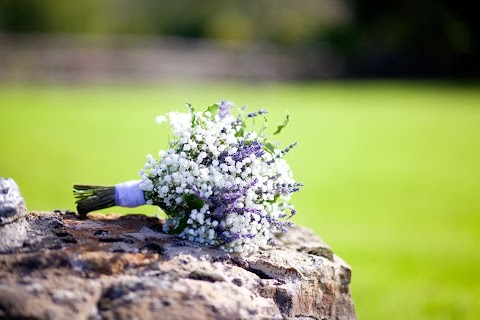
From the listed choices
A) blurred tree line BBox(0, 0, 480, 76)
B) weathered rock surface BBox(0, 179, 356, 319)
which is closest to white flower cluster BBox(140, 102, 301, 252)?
weathered rock surface BBox(0, 179, 356, 319)

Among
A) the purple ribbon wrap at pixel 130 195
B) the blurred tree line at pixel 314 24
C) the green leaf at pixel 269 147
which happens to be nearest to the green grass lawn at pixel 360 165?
the green leaf at pixel 269 147

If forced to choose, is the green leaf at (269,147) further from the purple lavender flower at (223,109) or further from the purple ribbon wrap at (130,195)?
the purple ribbon wrap at (130,195)

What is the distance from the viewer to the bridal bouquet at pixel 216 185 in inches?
153

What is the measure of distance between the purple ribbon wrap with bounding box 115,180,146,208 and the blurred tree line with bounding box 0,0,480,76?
38238mm

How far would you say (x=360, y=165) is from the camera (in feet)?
57.8

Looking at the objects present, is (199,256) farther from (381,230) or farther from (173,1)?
(173,1)

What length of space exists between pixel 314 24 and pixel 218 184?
50.5 metres

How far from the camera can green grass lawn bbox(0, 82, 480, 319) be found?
29.7 ft

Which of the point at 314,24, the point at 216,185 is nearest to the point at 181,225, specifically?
the point at 216,185

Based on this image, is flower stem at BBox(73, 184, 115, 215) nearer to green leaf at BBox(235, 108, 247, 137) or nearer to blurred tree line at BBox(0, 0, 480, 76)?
green leaf at BBox(235, 108, 247, 137)

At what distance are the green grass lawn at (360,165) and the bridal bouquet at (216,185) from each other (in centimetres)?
347

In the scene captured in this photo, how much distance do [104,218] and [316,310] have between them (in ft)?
4.45

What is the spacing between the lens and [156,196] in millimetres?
4215

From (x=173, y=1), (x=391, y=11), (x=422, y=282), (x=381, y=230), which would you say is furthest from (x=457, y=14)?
(x=422, y=282)
